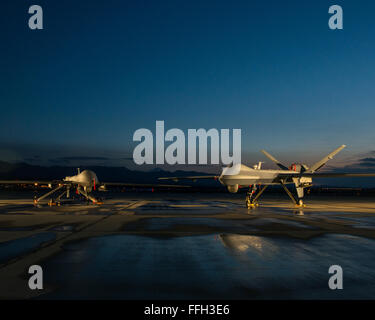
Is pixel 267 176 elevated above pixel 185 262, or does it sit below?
above

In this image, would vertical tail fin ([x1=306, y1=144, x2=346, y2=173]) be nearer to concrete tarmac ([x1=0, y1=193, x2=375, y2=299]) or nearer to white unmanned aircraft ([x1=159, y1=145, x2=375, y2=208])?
white unmanned aircraft ([x1=159, y1=145, x2=375, y2=208])

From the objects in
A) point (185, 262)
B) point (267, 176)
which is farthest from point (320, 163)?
point (185, 262)

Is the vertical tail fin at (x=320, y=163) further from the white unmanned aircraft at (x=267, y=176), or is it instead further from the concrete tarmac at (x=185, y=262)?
the concrete tarmac at (x=185, y=262)

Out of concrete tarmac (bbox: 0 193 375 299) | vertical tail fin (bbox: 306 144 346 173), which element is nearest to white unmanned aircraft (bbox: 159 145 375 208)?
vertical tail fin (bbox: 306 144 346 173)

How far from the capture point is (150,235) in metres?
14.1

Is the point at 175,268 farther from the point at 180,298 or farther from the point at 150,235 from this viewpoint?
the point at 150,235

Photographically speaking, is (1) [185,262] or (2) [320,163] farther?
(2) [320,163]

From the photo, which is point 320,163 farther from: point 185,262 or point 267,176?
point 185,262

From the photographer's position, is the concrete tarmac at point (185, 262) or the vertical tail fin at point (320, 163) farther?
the vertical tail fin at point (320, 163)

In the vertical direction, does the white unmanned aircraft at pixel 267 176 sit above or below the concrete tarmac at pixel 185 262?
above

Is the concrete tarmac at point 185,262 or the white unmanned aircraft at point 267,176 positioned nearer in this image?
the concrete tarmac at point 185,262

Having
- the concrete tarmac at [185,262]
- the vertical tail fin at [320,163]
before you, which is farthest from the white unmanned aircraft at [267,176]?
the concrete tarmac at [185,262]

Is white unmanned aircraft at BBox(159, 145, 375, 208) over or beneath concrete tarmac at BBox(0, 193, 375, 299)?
over

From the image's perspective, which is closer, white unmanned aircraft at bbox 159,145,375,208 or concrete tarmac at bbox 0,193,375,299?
concrete tarmac at bbox 0,193,375,299
